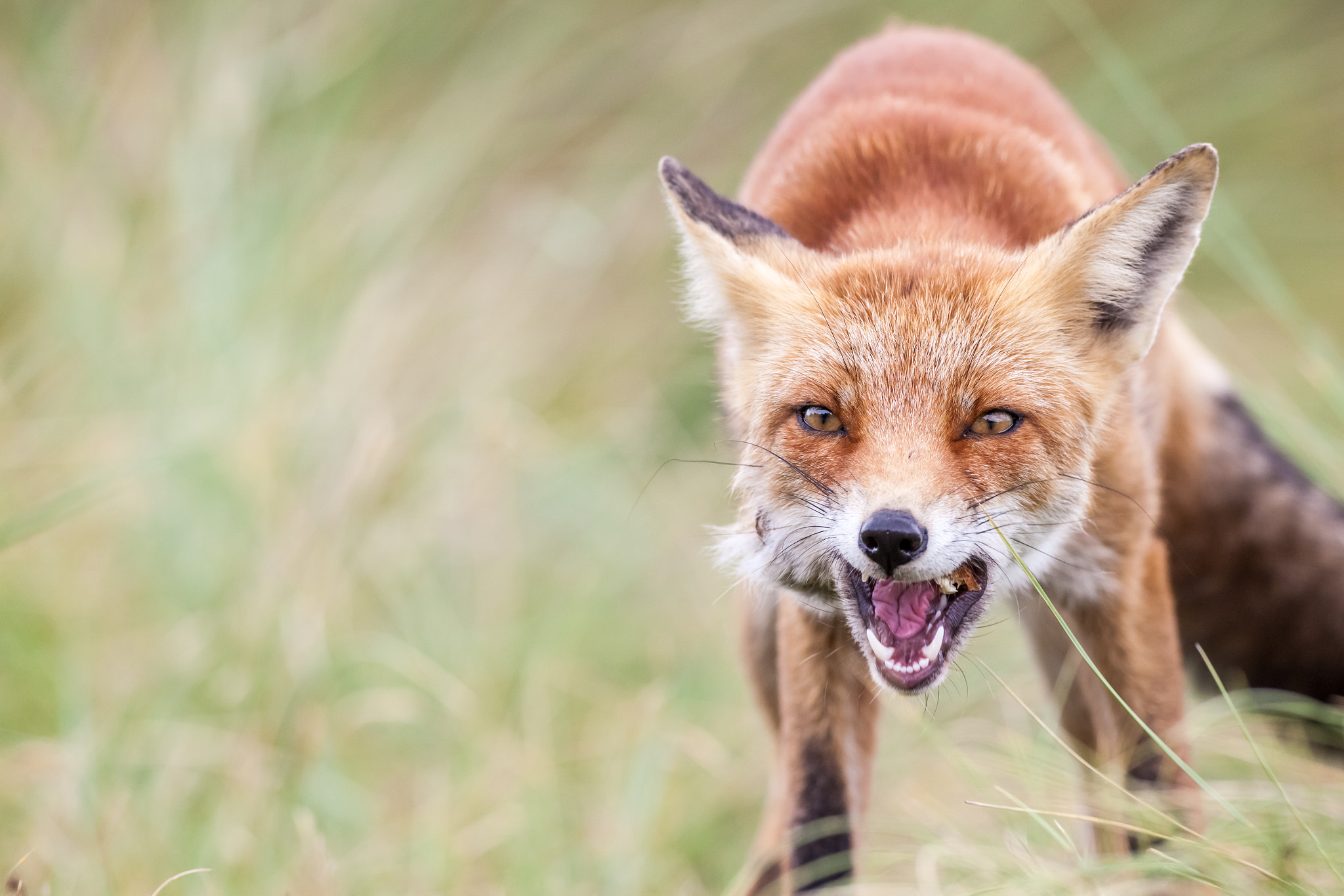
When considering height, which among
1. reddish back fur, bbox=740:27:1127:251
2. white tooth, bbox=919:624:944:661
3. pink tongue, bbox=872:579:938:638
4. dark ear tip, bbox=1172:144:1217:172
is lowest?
white tooth, bbox=919:624:944:661

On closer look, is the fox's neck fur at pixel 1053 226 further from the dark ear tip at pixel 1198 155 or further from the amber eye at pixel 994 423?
the dark ear tip at pixel 1198 155

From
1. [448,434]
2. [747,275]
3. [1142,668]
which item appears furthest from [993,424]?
[448,434]

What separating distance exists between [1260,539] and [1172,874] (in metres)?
1.29

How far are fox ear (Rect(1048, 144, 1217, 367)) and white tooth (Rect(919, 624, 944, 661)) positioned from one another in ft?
2.56

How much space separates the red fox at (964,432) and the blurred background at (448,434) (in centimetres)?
31

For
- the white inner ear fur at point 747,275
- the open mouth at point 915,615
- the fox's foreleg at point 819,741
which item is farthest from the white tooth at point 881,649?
the white inner ear fur at point 747,275

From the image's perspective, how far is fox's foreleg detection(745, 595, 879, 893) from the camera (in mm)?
3068

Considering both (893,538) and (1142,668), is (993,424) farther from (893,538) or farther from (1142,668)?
(1142,668)

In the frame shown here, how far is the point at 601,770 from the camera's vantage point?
→ 4.66 meters

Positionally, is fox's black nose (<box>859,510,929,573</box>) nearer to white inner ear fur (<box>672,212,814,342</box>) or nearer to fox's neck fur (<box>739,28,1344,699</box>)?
white inner ear fur (<box>672,212,814,342</box>)

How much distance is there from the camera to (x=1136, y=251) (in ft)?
8.59

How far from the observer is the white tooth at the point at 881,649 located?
257 cm

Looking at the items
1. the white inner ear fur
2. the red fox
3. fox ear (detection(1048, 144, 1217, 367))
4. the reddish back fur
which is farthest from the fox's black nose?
the reddish back fur

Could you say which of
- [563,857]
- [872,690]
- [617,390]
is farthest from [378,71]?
→ [872,690]
